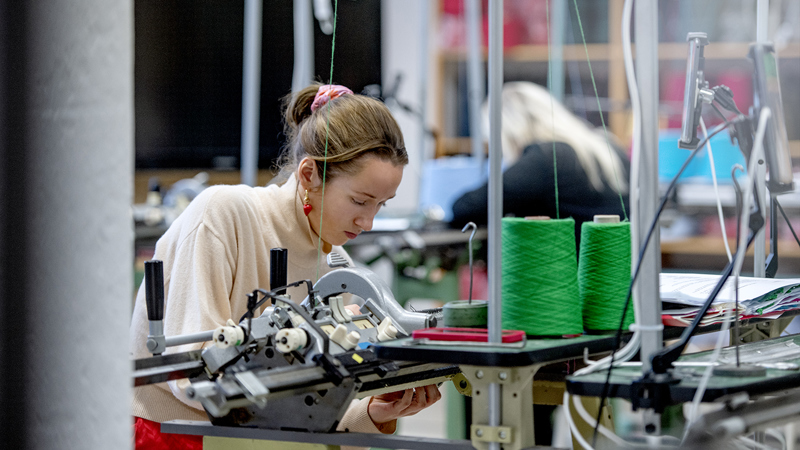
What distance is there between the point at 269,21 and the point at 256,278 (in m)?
2.30

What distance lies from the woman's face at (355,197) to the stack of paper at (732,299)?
0.49 m

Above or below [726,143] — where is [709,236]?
below

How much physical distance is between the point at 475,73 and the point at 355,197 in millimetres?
2885

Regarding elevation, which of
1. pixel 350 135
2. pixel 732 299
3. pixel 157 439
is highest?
pixel 350 135

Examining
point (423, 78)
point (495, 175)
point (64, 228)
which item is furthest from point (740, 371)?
point (423, 78)

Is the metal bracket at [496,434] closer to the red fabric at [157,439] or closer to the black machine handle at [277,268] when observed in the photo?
the black machine handle at [277,268]

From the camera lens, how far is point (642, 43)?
3.29ft

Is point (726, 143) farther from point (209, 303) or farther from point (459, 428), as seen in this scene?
point (209, 303)

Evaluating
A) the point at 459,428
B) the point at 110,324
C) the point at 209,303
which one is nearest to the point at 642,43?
the point at 110,324

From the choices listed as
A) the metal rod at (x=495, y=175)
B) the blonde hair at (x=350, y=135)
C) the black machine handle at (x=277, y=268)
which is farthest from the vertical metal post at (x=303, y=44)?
the metal rod at (x=495, y=175)

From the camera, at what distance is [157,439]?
1.48m

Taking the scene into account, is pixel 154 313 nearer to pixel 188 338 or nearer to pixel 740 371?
pixel 188 338

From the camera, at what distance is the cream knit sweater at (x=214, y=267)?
4.64 ft

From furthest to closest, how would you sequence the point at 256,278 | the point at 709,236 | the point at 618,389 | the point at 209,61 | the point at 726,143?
the point at 709,236 < the point at 726,143 < the point at 209,61 < the point at 256,278 < the point at 618,389
